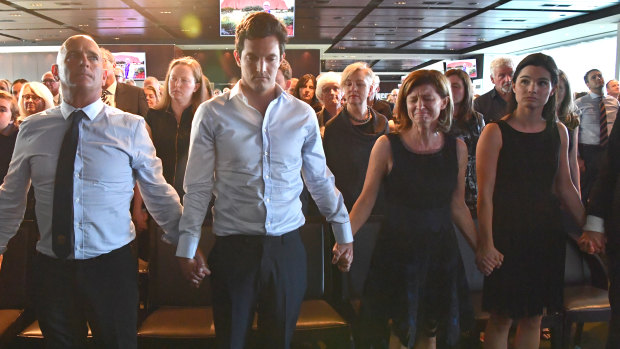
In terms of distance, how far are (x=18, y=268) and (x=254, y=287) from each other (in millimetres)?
1708

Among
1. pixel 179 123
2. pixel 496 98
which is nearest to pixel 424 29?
pixel 496 98

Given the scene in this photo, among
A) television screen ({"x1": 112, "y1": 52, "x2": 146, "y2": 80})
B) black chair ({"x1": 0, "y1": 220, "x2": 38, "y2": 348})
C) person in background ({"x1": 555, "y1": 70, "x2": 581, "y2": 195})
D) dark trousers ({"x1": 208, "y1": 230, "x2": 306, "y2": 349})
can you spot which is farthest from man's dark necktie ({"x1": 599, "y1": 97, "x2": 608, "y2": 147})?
television screen ({"x1": 112, "y1": 52, "x2": 146, "y2": 80})

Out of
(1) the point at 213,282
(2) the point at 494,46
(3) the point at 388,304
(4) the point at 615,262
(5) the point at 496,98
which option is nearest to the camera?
(1) the point at 213,282

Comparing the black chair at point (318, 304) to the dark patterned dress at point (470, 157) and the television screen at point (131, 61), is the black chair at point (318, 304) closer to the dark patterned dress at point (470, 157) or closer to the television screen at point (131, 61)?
the dark patterned dress at point (470, 157)

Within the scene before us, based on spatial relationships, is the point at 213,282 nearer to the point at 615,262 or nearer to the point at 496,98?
the point at 615,262

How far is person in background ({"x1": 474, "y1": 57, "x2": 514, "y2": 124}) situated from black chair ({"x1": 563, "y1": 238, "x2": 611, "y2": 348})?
1421mm

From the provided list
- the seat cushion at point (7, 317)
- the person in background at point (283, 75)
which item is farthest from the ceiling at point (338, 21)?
the seat cushion at point (7, 317)

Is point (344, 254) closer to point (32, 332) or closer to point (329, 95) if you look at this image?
point (32, 332)

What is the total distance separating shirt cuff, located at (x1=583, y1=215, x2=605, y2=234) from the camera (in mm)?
2236

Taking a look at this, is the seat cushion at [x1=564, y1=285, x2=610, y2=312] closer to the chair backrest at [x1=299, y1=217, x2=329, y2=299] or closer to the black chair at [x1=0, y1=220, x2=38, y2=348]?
the chair backrest at [x1=299, y1=217, x2=329, y2=299]

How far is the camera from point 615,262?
1.97 metres

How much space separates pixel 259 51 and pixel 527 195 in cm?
145

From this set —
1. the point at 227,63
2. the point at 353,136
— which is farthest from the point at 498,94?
the point at 227,63

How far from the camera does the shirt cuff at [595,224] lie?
7.34 feet
